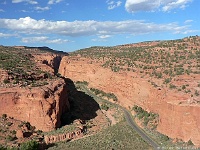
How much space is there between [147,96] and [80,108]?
10.5 metres

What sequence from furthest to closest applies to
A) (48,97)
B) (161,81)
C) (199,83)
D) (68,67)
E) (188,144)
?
1. (68,67)
2. (161,81)
3. (199,83)
4. (48,97)
5. (188,144)

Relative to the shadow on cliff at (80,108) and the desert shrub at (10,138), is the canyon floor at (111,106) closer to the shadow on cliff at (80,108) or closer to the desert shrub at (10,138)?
the shadow on cliff at (80,108)

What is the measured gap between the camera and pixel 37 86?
3675 cm

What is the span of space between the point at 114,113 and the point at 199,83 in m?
14.0

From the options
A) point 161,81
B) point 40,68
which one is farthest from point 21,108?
point 161,81

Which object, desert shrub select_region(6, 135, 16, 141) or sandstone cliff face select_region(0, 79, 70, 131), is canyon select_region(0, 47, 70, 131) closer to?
sandstone cliff face select_region(0, 79, 70, 131)

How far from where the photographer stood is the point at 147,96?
42.1 meters

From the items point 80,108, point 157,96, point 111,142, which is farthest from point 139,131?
point 80,108

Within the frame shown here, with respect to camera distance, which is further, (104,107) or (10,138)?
(104,107)

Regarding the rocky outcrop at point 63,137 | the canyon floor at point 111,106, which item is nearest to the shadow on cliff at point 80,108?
the canyon floor at point 111,106

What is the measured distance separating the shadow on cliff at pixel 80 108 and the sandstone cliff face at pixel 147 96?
4.67m

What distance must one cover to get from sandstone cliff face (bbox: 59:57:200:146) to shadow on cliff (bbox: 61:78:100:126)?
4.67 metres

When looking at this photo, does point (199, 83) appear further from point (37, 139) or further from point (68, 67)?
point (68, 67)

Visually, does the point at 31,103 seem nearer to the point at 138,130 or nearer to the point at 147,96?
the point at 138,130
